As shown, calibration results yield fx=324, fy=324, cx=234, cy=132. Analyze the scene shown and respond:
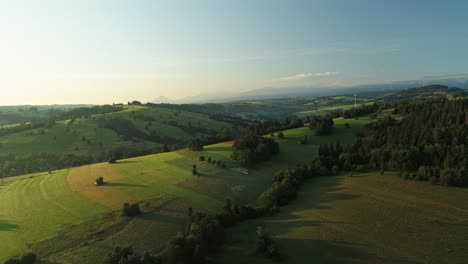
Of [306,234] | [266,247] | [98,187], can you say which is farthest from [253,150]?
[266,247]

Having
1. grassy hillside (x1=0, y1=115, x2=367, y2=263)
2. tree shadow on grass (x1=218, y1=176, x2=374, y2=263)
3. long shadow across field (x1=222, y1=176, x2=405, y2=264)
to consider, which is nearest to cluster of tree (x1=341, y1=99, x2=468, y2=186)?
grassy hillside (x1=0, y1=115, x2=367, y2=263)

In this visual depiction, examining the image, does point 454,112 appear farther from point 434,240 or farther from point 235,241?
point 235,241

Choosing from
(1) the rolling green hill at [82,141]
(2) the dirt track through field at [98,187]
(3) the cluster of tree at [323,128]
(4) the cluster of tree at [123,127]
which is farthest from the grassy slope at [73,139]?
(3) the cluster of tree at [323,128]

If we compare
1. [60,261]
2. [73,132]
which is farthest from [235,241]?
[73,132]

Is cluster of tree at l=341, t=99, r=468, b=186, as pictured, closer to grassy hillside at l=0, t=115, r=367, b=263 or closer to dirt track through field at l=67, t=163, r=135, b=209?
grassy hillside at l=0, t=115, r=367, b=263

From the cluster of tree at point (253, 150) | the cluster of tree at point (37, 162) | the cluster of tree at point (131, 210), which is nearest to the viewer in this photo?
the cluster of tree at point (131, 210)

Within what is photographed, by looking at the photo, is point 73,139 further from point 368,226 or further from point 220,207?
point 368,226

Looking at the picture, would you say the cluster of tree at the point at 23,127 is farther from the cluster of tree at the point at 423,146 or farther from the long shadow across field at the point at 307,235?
the cluster of tree at the point at 423,146

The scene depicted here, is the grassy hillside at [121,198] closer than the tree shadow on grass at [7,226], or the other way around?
the grassy hillside at [121,198]
